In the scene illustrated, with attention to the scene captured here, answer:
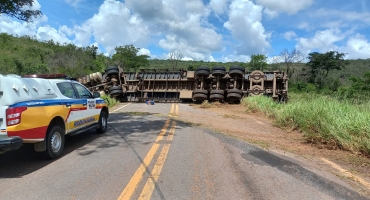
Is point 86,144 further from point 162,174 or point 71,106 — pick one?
point 162,174

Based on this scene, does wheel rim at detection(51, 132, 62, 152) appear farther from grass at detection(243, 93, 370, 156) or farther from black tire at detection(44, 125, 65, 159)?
grass at detection(243, 93, 370, 156)

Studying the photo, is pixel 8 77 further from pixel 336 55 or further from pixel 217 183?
pixel 336 55

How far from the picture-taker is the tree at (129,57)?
208ft

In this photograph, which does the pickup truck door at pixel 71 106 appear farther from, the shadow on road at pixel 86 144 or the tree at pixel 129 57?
the tree at pixel 129 57

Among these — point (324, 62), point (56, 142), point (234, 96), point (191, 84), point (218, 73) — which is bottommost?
point (56, 142)

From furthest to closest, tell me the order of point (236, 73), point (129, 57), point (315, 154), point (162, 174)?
1. point (129, 57)
2. point (236, 73)
3. point (315, 154)
4. point (162, 174)

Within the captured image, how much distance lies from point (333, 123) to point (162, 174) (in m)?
4.99

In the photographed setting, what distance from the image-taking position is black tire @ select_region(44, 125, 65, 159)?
5.67 meters

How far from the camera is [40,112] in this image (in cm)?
541

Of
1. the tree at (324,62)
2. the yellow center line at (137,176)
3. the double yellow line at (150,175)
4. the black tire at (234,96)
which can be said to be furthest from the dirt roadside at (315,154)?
the tree at (324,62)

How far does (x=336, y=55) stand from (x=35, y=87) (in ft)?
215

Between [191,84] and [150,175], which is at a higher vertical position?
[191,84]

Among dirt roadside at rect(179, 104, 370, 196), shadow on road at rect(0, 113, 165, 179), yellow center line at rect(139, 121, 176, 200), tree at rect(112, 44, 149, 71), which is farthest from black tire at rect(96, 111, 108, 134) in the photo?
tree at rect(112, 44, 149, 71)

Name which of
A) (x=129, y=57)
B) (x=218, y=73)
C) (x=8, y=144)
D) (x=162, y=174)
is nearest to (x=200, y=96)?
(x=218, y=73)
